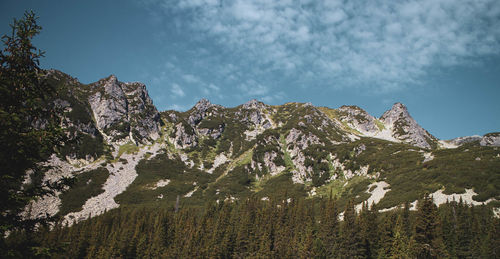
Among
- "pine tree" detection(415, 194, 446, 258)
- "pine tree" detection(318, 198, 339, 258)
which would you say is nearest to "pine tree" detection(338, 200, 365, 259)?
"pine tree" detection(318, 198, 339, 258)

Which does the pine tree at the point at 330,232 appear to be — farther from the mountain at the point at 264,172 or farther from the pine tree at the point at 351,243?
the mountain at the point at 264,172

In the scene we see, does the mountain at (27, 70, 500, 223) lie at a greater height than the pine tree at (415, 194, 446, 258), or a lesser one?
greater

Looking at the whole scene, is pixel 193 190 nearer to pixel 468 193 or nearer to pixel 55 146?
pixel 468 193

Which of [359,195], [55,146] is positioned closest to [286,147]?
[359,195]

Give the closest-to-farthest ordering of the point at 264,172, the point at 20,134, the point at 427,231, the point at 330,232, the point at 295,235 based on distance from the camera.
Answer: the point at 20,134, the point at 427,231, the point at 330,232, the point at 295,235, the point at 264,172

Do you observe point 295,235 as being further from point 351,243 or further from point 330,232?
point 351,243

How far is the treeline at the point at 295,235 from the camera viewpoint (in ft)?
156

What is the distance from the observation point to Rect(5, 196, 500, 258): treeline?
47.7 metres

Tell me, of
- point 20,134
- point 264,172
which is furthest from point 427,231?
point 264,172

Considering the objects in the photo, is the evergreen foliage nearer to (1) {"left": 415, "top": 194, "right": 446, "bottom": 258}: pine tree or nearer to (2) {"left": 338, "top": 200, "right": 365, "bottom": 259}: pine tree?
(1) {"left": 415, "top": 194, "right": 446, "bottom": 258}: pine tree

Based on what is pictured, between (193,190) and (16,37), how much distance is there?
142517 millimetres

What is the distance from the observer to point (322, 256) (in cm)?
6188

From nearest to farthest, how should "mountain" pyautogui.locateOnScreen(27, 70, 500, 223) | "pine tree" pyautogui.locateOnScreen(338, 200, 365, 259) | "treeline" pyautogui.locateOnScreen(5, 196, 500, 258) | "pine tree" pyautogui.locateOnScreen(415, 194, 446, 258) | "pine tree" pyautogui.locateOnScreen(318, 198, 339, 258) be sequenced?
"pine tree" pyautogui.locateOnScreen(415, 194, 446, 258), "treeline" pyautogui.locateOnScreen(5, 196, 500, 258), "pine tree" pyautogui.locateOnScreen(338, 200, 365, 259), "pine tree" pyautogui.locateOnScreen(318, 198, 339, 258), "mountain" pyautogui.locateOnScreen(27, 70, 500, 223)

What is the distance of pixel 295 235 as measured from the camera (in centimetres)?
6962
